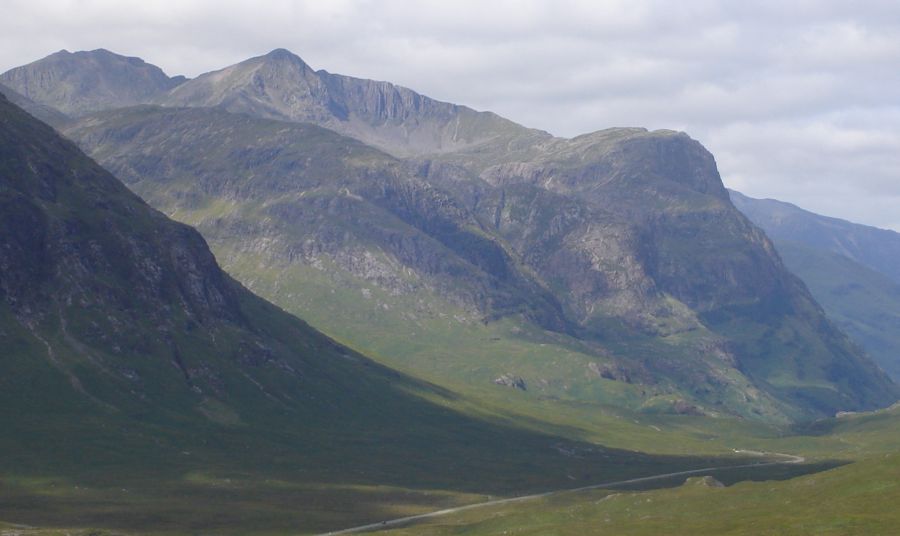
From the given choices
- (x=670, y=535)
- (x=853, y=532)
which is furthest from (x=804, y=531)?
(x=670, y=535)

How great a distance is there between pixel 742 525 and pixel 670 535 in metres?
11.0

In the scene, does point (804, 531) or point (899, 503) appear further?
point (899, 503)

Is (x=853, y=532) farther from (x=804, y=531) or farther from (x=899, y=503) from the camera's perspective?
(x=899, y=503)

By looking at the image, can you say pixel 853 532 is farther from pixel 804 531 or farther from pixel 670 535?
pixel 670 535

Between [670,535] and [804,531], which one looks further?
[670,535]

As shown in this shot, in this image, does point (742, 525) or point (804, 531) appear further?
point (742, 525)

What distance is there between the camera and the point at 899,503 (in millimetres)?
197000

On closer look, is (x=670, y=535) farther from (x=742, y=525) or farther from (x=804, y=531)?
(x=804, y=531)

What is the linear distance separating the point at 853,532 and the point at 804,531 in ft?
23.2

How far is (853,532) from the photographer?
17762cm

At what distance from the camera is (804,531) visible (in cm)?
18200

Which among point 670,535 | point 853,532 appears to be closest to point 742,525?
point 670,535

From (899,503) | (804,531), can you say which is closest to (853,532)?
(804,531)

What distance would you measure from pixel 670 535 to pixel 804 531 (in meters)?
23.6
